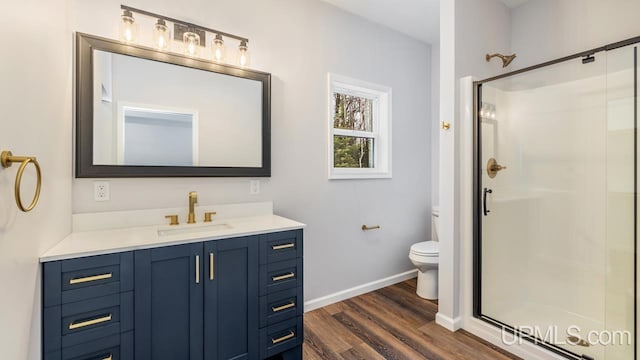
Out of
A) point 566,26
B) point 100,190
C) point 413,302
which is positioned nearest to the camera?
point 100,190

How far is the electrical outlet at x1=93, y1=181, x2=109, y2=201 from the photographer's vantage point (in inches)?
65.4

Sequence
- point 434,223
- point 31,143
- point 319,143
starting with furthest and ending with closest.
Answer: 1. point 434,223
2. point 319,143
3. point 31,143

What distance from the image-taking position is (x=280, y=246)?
1.73 metres

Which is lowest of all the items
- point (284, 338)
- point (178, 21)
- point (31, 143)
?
point (284, 338)

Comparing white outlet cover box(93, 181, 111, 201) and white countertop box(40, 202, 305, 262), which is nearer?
white countertop box(40, 202, 305, 262)

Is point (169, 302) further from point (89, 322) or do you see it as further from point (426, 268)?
point (426, 268)

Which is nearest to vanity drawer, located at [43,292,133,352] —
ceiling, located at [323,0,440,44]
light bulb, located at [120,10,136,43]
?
light bulb, located at [120,10,136,43]

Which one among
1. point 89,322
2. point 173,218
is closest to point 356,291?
point 173,218

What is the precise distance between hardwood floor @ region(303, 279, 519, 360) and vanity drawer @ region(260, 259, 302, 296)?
535 mm

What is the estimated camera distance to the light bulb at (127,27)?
5.57 ft

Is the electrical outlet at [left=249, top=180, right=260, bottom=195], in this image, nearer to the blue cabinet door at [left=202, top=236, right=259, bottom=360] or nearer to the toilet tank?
the blue cabinet door at [left=202, top=236, right=259, bottom=360]

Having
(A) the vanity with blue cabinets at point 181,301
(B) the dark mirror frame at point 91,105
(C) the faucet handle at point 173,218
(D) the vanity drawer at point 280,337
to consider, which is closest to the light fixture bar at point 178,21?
(B) the dark mirror frame at point 91,105

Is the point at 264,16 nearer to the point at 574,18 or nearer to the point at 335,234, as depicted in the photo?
the point at 335,234

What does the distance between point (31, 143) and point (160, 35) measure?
103 cm
